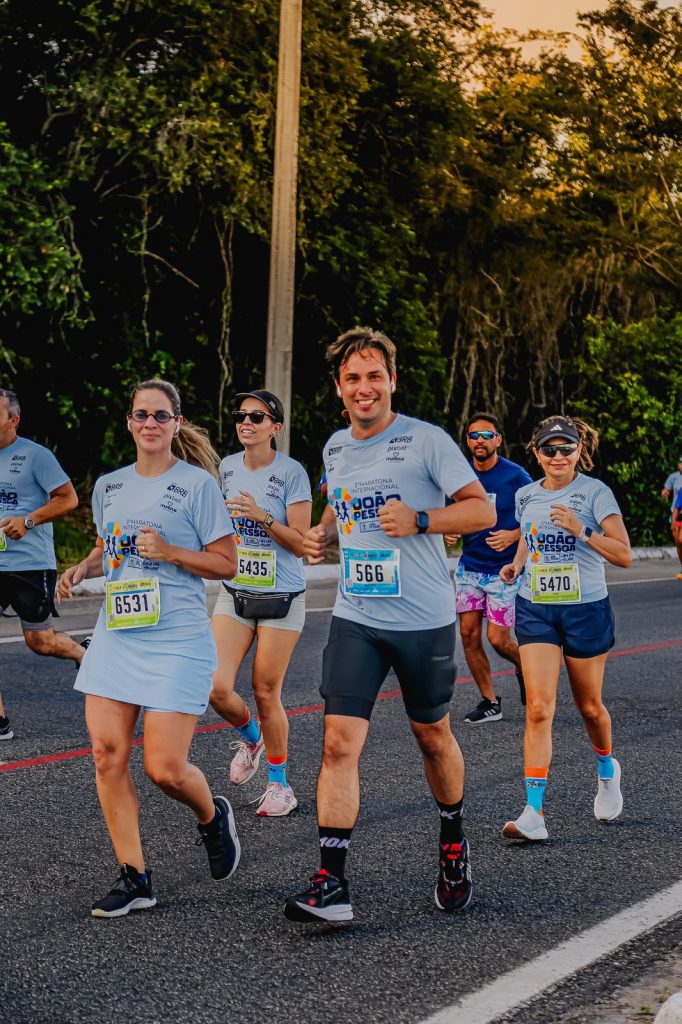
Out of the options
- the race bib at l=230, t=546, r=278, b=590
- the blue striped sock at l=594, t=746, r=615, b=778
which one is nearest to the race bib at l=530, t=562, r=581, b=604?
the blue striped sock at l=594, t=746, r=615, b=778

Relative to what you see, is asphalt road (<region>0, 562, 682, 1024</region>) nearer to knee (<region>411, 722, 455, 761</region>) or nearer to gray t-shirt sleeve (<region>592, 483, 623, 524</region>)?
knee (<region>411, 722, 455, 761</region>)

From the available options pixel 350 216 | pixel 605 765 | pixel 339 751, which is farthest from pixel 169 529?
pixel 350 216

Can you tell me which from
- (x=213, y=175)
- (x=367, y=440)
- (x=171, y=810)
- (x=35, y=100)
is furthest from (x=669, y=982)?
(x=35, y=100)

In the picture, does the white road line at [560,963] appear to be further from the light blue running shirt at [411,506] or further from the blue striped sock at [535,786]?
the light blue running shirt at [411,506]

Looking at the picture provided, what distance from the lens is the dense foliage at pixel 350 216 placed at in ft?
52.3

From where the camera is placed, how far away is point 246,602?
6.05 metres

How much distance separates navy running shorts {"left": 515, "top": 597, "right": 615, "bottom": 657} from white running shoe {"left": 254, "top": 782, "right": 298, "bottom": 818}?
1256 millimetres

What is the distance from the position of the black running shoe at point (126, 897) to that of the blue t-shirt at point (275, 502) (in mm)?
1818

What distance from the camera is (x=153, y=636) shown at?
4.51 meters

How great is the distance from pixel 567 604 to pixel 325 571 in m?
11.0

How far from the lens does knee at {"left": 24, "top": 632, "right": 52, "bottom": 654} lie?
786 cm

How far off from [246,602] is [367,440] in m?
1.64

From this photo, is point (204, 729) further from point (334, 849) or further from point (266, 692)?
point (334, 849)

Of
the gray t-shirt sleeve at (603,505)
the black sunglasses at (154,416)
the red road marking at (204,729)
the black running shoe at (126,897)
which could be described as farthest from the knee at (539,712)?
the red road marking at (204,729)
